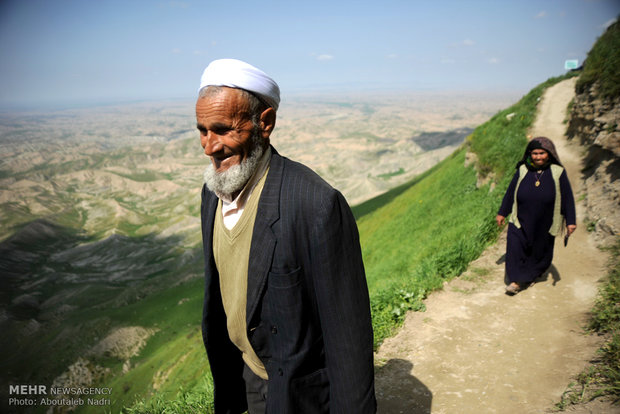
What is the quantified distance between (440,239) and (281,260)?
1151 centimetres

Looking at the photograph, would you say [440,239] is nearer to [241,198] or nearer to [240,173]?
[241,198]

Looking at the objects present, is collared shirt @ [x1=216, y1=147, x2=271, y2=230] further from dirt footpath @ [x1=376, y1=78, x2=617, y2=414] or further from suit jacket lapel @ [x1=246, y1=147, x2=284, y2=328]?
dirt footpath @ [x1=376, y1=78, x2=617, y2=414]

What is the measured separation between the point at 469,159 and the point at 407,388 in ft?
64.2

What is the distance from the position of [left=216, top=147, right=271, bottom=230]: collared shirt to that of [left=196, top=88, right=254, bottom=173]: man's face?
14 centimetres

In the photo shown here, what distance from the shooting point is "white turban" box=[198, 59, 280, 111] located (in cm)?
210

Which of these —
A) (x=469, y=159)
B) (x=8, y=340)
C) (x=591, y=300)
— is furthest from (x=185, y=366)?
(x=8, y=340)

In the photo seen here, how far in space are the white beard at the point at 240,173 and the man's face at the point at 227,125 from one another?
4 centimetres

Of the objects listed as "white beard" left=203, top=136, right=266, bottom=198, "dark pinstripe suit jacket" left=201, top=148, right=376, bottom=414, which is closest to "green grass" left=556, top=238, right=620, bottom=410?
"dark pinstripe suit jacket" left=201, top=148, right=376, bottom=414

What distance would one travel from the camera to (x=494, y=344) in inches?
219

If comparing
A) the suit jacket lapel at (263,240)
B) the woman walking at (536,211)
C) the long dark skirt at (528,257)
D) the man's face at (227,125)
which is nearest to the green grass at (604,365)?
the long dark skirt at (528,257)

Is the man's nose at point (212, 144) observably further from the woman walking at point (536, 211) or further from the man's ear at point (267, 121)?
the woman walking at point (536, 211)

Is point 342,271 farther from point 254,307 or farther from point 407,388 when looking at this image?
point 407,388

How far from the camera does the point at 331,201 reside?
1.85m

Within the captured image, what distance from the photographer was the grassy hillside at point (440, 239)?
20.6 ft
